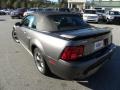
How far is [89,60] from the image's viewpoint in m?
4.29

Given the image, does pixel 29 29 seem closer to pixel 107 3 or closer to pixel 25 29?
pixel 25 29

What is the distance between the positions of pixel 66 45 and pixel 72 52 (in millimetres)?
181

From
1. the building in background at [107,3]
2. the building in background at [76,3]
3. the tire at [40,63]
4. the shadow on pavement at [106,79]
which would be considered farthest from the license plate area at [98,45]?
the building in background at [76,3]

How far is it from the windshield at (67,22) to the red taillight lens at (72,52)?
3.85ft

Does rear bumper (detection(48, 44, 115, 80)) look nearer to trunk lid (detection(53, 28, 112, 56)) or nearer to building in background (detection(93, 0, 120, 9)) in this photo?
trunk lid (detection(53, 28, 112, 56))

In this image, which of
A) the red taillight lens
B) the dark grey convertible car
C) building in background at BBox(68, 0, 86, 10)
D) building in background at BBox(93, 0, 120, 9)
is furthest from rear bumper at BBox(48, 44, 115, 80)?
building in background at BBox(68, 0, 86, 10)

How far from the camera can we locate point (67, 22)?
→ 5.53m

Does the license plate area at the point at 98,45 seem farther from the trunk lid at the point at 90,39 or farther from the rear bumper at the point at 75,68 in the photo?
the rear bumper at the point at 75,68

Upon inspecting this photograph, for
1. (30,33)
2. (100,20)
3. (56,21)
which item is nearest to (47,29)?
(56,21)

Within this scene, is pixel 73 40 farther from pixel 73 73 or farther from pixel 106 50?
pixel 106 50

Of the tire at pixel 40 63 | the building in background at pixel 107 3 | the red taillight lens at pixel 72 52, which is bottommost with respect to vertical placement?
the tire at pixel 40 63

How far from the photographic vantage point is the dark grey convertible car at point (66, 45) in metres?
4.14

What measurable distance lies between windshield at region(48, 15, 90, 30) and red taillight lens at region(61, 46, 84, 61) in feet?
3.85

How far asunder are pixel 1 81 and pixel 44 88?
110 centimetres
